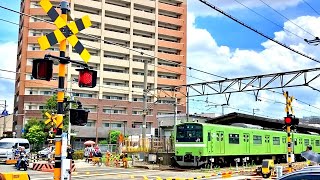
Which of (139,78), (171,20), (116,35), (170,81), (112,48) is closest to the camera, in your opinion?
(116,35)

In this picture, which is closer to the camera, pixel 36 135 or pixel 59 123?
pixel 59 123

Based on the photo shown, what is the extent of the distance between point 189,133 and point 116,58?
46893mm

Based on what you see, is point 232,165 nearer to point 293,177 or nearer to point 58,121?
point 58,121

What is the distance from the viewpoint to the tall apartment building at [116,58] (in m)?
64.8

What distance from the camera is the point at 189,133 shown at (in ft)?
86.4

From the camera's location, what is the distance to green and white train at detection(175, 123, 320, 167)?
84.2ft

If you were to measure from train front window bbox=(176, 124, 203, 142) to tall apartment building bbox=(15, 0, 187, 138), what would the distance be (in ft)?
120

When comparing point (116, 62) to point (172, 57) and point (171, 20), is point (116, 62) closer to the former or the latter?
point (172, 57)

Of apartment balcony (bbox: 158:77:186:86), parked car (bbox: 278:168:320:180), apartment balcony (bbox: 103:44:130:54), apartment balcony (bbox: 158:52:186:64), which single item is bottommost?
parked car (bbox: 278:168:320:180)

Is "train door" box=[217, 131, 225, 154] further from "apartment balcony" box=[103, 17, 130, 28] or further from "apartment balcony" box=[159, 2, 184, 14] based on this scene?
"apartment balcony" box=[159, 2, 184, 14]

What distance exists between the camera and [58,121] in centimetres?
921

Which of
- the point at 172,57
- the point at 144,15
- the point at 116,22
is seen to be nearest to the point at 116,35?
the point at 116,22

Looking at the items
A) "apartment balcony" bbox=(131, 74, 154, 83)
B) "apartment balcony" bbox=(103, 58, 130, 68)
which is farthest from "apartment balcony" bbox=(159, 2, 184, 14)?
"apartment balcony" bbox=(131, 74, 154, 83)

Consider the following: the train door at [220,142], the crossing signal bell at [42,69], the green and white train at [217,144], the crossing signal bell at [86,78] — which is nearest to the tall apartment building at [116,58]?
the green and white train at [217,144]
